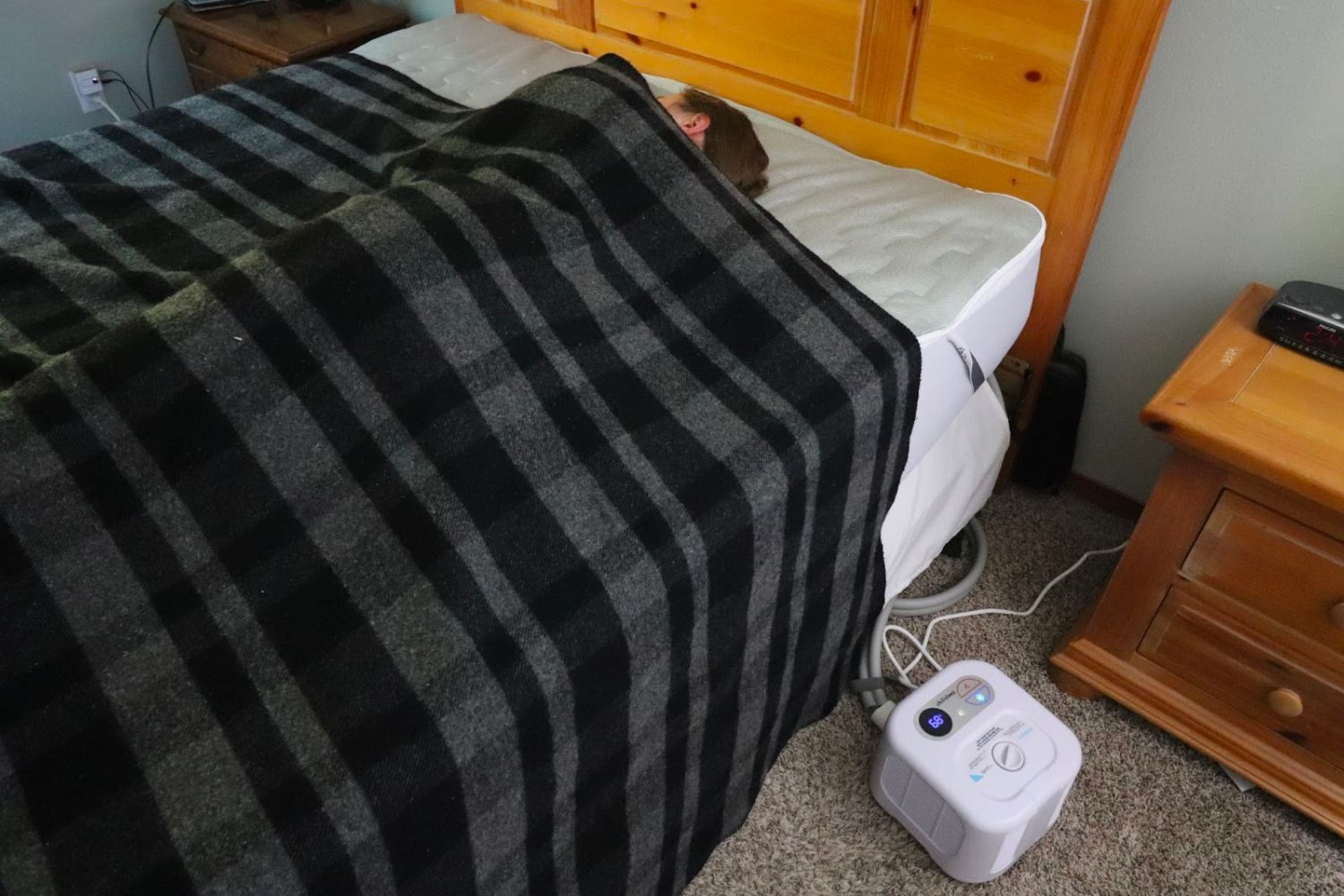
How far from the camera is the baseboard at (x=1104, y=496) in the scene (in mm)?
1552

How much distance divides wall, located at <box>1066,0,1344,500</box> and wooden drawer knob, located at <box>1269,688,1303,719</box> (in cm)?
48

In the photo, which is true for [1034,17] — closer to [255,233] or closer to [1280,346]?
[1280,346]

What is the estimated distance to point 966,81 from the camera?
4.19 feet

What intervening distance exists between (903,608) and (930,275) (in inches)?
21.3

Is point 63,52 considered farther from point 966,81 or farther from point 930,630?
point 930,630

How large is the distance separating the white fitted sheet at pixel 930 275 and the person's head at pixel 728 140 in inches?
1.3

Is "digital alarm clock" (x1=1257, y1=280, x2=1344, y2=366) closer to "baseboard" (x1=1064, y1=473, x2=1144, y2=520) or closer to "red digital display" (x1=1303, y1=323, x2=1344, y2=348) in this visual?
"red digital display" (x1=1303, y1=323, x2=1344, y2=348)

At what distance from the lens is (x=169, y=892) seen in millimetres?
607

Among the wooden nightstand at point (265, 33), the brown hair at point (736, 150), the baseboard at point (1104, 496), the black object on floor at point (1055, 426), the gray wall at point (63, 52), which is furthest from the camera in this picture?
the gray wall at point (63, 52)

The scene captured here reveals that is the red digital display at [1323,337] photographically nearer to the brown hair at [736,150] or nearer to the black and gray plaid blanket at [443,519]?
the black and gray plaid blanket at [443,519]

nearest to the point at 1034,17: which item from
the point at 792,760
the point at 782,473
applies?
the point at 782,473

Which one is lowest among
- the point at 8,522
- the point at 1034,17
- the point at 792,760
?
the point at 792,760

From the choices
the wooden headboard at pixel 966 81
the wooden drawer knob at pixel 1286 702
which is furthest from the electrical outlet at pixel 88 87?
the wooden drawer knob at pixel 1286 702

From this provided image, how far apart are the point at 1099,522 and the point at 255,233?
54.9 inches
